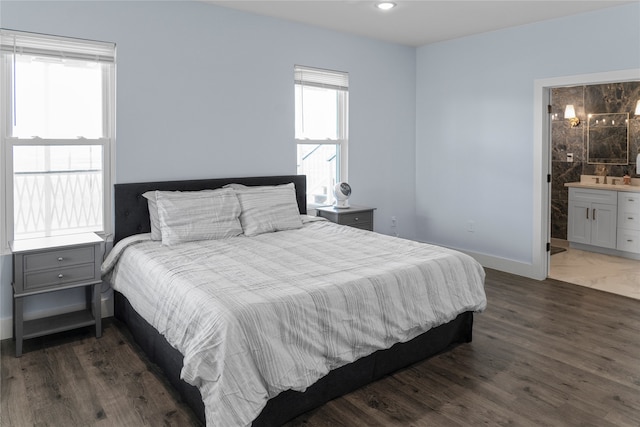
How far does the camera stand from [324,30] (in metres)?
4.82

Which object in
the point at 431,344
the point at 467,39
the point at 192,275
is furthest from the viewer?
the point at 467,39

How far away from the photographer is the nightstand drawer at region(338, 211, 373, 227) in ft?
15.3

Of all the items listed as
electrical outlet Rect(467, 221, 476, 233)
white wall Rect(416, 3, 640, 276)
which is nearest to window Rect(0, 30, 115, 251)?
white wall Rect(416, 3, 640, 276)

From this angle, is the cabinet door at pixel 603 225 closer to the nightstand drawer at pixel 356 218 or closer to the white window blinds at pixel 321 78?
the nightstand drawer at pixel 356 218

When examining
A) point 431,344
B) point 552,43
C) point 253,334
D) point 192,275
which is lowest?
point 431,344

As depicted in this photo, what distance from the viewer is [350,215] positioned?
4719 millimetres

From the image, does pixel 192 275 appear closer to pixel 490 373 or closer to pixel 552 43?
pixel 490 373

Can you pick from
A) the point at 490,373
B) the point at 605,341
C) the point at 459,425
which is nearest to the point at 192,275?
the point at 459,425

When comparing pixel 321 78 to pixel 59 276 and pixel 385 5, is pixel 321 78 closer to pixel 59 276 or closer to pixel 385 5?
pixel 385 5

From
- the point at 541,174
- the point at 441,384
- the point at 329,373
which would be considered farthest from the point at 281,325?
the point at 541,174

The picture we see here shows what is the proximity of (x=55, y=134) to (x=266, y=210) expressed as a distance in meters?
1.69

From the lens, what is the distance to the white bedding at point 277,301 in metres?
2.06

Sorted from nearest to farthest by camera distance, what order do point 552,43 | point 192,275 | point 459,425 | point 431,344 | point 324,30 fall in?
point 459,425 < point 192,275 < point 431,344 < point 552,43 < point 324,30

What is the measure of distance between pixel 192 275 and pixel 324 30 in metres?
3.20
